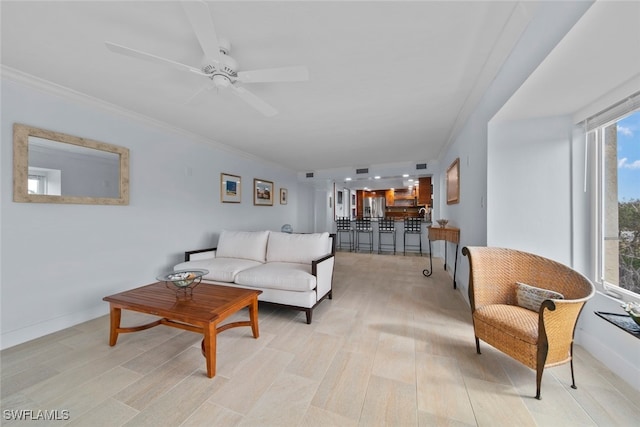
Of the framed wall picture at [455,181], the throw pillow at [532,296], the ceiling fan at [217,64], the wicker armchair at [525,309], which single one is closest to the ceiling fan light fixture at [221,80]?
the ceiling fan at [217,64]

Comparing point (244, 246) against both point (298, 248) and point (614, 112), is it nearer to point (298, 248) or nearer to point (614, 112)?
point (298, 248)

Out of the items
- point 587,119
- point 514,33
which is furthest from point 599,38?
point 587,119

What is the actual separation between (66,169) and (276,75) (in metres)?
2.46

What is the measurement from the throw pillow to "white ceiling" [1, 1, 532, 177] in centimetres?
182

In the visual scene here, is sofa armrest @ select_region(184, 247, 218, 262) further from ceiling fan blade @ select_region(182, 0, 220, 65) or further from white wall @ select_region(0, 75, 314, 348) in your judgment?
ceiling fan blade @ select_region(182, 0, 220, 65)

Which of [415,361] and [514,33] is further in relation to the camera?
[415,361]

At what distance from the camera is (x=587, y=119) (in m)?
1.99

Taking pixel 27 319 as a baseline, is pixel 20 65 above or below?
above

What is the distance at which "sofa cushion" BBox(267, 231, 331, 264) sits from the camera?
3.06 meters

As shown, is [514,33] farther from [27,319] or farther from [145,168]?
[27,319]

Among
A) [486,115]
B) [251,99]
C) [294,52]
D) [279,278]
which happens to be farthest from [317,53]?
[279,278]

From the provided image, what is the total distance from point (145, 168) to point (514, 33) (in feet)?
13.1

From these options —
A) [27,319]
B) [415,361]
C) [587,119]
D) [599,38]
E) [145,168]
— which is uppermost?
[599,38]

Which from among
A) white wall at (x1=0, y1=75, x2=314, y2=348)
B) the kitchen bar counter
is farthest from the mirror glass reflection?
the kitchen bar counter
